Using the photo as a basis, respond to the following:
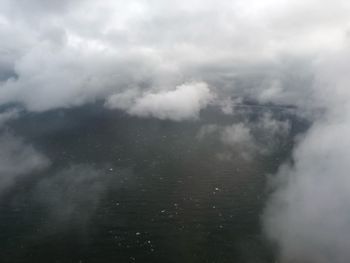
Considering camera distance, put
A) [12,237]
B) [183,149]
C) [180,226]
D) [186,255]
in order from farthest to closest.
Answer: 1. [183,149]
2. [180,226]
3. [12,237]
4. [186,255]

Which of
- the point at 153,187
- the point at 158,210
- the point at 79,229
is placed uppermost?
the point at 153,187

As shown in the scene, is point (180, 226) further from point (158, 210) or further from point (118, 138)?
point (118, 138)

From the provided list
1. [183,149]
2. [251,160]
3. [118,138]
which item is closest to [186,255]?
[251,160]

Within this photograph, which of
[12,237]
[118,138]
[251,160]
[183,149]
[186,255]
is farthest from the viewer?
[118,138]

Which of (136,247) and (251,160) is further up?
(251,160)

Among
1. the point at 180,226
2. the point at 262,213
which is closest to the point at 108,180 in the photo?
the point at 180,226

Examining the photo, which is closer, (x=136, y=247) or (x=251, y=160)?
(x=136, y=247)
